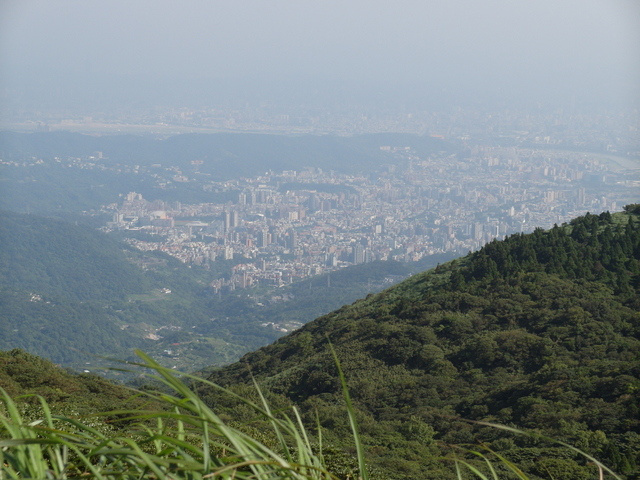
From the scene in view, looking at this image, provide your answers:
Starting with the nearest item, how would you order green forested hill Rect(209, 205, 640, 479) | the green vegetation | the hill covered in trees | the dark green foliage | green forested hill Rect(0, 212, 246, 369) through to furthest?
1. the green vegetation
2. the dark green foliage
3. green forested hill Rect(209, 205, 640, 479)
4. the hill covered in trees
5. green forested hill Rect(0, 212, 246, 369)

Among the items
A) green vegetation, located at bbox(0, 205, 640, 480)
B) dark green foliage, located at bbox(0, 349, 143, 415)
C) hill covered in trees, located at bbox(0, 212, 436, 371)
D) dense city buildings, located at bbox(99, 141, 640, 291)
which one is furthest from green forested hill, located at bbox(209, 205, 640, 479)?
dense city buildings, located at bbox(99, 141, 640, 291)

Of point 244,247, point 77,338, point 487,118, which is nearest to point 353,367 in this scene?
point 77,338

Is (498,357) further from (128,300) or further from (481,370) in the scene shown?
(128,300)

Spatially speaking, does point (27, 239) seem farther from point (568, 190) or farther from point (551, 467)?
point (568, 190)

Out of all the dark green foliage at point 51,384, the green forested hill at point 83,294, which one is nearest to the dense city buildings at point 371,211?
the green forested hill at point 83,294

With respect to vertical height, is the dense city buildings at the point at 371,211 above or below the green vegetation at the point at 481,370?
below

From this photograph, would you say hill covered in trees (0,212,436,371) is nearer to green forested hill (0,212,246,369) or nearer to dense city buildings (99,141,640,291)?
green forested hill (0,212,246,369)

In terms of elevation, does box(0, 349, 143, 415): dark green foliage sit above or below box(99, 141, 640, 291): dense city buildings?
above

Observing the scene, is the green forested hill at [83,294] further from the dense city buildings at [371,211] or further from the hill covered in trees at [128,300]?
the dense city buildings at [371,211]

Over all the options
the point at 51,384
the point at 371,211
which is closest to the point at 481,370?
the point at 51,384
